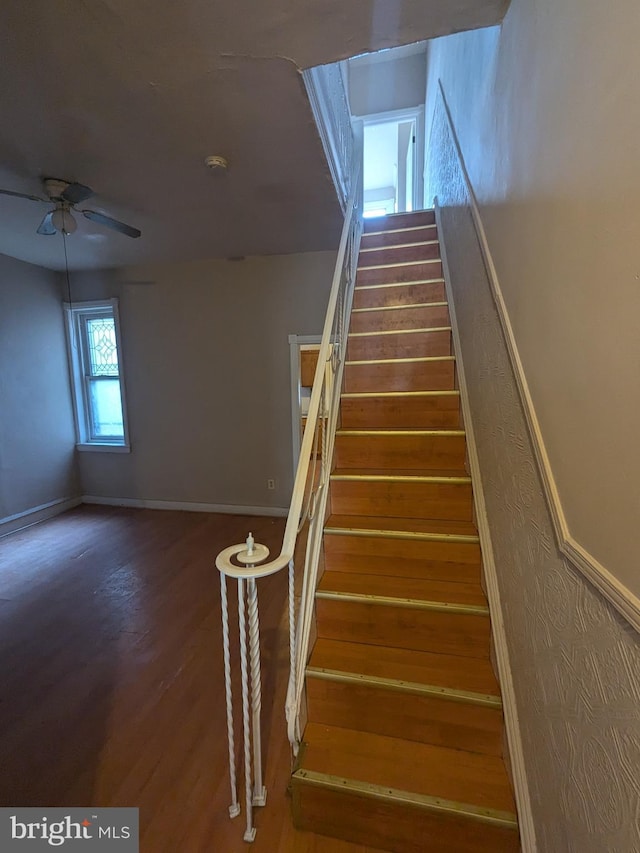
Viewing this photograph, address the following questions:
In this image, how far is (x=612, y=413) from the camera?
0.69 metres

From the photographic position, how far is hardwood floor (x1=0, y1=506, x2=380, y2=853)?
126 cm

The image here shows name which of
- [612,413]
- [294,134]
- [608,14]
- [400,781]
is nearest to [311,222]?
[294,134]

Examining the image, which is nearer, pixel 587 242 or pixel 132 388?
pixel 587 242

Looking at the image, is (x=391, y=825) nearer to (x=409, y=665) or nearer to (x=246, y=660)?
(x=409, y=665)

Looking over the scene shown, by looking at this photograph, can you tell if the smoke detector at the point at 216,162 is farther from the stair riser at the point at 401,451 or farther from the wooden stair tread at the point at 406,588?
the wooden stair tread at the point at 406,588

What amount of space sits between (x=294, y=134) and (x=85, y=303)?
3.43 m

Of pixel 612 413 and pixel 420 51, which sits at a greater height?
Result: pixel 420 51

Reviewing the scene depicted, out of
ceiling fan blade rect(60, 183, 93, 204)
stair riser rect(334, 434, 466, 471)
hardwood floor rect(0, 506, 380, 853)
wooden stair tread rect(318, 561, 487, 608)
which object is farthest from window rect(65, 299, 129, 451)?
wooden stair tread rect(318, 561, 487, 608)

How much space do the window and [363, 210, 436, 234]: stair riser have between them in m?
3.05

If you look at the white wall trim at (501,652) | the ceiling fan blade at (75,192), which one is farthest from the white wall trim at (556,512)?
the ceiling fan blade at (75,192)

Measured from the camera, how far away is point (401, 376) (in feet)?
7.98

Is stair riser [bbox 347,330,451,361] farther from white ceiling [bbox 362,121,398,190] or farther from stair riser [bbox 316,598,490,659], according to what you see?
white ceiling [bbox 362,121,398,190]

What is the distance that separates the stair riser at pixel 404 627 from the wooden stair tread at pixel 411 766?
1.03 feet

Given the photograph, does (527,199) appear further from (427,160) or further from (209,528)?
(427,160)
